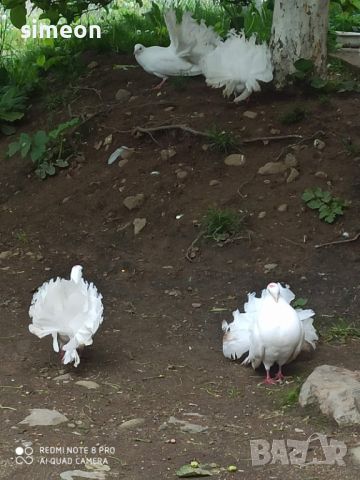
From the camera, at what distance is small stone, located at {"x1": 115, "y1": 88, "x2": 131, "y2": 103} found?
7803 mm

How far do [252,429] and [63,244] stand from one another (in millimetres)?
2877

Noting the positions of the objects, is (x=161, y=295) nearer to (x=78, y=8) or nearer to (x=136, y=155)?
(x=136, y=155)

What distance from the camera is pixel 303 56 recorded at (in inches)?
281

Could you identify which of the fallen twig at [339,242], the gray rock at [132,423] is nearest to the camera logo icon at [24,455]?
the gray rock at [132,423]

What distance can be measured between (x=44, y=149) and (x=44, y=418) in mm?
3331

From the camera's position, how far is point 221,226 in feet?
19.9

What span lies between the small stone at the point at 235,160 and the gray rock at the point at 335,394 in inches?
108

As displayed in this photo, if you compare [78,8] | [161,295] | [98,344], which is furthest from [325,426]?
[78,8]

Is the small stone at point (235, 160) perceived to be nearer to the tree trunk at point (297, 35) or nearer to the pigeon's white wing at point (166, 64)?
the tree trunk at point (297, 35)

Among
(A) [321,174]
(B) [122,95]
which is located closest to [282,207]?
(A) [321,174]

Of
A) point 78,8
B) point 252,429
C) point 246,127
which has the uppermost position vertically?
point 78,8

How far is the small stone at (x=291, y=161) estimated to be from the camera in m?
6.51

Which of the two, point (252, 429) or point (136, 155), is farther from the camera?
point (136, 155)

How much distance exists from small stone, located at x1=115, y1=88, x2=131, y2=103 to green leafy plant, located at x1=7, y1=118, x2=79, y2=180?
1.88ft
